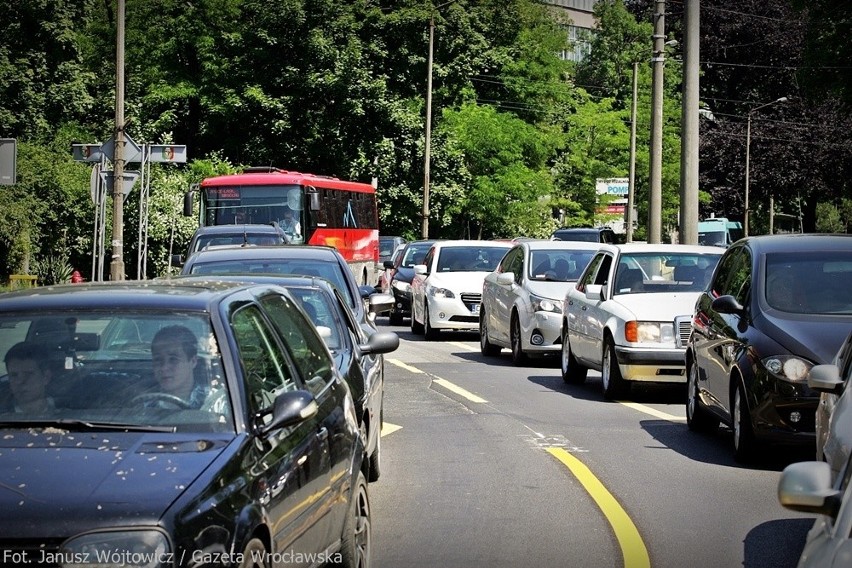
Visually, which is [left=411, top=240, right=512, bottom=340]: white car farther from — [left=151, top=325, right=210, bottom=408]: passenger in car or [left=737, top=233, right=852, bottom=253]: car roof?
[left=151, top=325, right=210, bottom=408]: passenger in car

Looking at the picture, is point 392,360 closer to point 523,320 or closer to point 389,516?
point 523,320

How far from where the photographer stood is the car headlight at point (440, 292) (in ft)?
86.9

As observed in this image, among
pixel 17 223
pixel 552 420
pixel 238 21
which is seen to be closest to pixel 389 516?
pixel 552 420

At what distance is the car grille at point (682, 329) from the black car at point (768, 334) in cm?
212

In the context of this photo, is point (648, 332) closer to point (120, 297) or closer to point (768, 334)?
point (768, 334)

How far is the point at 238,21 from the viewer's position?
2539 inches

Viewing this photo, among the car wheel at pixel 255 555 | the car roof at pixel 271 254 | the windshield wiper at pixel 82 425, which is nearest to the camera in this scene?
the car wheel at pixel 255 555

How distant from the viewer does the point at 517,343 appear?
21234 millimetres

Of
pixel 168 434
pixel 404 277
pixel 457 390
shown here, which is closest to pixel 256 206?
pixel 404 277

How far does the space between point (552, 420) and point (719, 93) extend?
59.8 meters

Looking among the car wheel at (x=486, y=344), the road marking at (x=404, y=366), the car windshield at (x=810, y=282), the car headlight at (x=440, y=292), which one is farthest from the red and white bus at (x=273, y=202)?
the car windshield at (x=810, y=282)

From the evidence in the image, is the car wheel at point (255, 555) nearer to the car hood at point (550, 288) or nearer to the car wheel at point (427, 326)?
the car hood at point (550, 288)

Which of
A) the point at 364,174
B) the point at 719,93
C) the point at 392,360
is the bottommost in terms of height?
the point at 392,360

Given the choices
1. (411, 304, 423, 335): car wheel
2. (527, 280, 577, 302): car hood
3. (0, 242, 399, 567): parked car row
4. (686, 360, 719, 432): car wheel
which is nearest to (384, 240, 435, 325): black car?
(411, 304, 423, 335): car wheel
